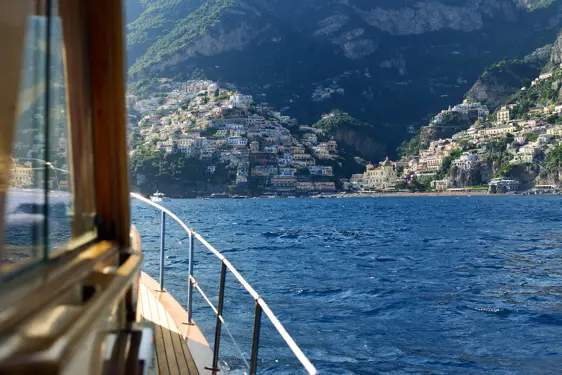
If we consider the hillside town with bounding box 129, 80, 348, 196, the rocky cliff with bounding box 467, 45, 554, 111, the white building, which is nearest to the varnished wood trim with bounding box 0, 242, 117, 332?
the hillside town with bounding box 129, 80, 348, 196

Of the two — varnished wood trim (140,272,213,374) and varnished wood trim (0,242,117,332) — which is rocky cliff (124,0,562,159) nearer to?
varnished wood trim (140,272,213,374)

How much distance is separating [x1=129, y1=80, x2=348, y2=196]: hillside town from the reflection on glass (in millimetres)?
71082

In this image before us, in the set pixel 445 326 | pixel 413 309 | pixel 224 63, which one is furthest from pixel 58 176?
pixel 224 63

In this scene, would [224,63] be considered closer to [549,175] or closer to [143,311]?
[549,175]

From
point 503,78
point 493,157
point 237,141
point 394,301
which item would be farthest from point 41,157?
point 503,78

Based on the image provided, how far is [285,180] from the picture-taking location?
77.2 meters

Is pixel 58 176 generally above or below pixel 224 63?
below

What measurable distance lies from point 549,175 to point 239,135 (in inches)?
1645

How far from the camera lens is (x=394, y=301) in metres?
11.1

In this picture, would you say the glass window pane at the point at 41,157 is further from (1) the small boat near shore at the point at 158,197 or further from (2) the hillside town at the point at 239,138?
(2) the hillside town at the point at 239,138

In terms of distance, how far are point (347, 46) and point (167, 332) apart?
365 ft

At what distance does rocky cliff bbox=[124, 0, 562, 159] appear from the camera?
9794 centimetres

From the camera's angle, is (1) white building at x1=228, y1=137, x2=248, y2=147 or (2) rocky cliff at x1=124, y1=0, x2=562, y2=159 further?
(2) rocky cliff at x1=124, y1=0, x2=562, y2=159

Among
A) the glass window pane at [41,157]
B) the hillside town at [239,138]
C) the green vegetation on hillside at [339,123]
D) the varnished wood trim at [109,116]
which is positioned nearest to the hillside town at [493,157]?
the hillside town at [239,138]
